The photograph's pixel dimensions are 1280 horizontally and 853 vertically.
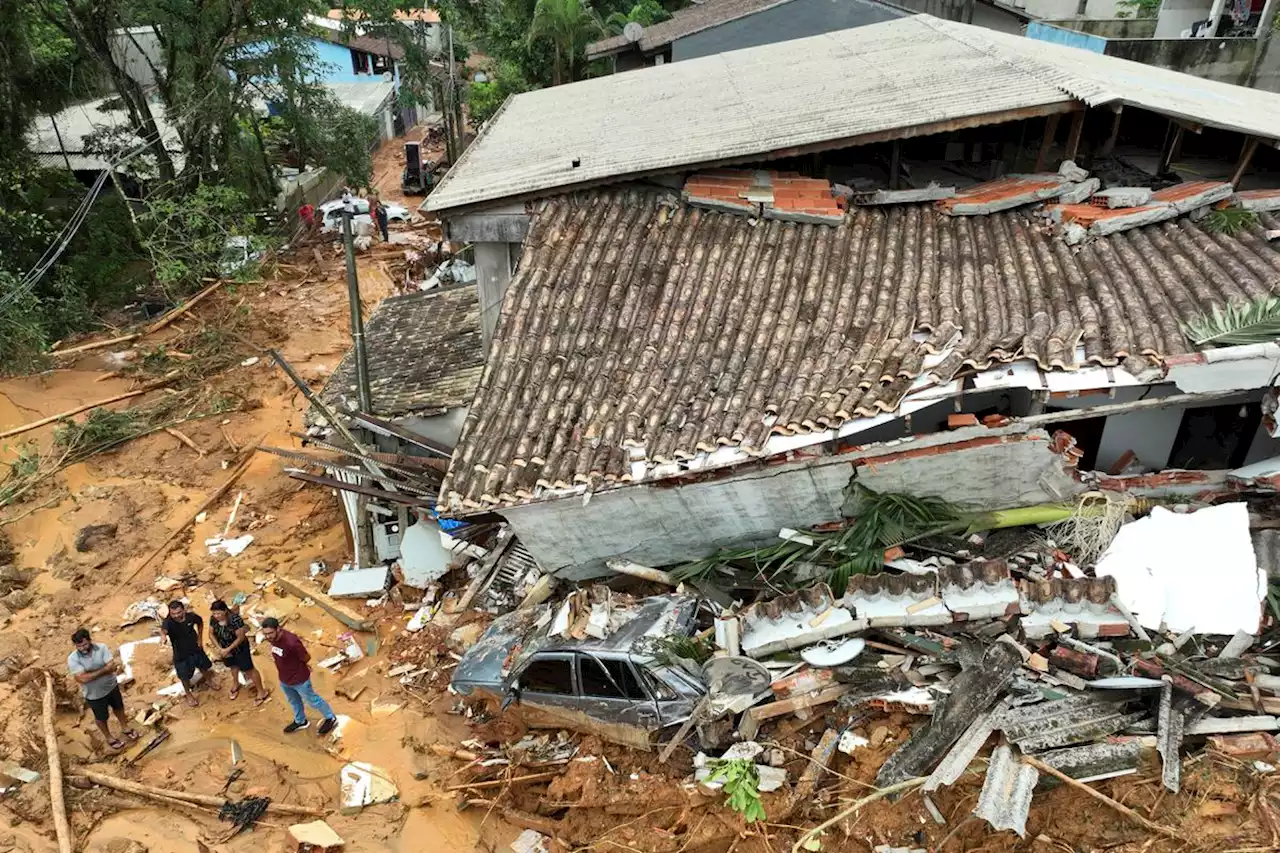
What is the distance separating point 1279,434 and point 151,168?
25313 mm

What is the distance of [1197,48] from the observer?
1892cm

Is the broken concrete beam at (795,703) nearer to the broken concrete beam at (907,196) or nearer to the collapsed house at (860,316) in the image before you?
the collapsed house at (860,316)

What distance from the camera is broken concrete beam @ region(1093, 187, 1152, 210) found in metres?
8.42

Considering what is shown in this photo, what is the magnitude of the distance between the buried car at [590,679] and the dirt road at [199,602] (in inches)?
33.1

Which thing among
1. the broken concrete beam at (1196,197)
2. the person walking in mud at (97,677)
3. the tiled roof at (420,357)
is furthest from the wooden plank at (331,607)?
the broken concrete beam at (1196,197)

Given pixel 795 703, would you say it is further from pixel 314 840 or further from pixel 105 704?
pixel 105 704

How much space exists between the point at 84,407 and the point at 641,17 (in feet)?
83.3

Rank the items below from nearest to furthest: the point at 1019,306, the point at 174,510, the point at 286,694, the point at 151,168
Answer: the point at 1019,306, the point at 286,694, the point at 174,510, the point at 151,168

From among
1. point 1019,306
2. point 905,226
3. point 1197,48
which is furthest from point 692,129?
point 1197,48

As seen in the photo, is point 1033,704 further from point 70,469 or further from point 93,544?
point 70,469

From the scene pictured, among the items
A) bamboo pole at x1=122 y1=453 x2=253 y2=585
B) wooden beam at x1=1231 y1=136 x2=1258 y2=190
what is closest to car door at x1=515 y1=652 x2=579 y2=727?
bamboo pole at x1=122 y1=453 x2=253 y2=585

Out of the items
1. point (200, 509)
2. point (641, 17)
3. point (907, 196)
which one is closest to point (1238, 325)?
point (907, 196)

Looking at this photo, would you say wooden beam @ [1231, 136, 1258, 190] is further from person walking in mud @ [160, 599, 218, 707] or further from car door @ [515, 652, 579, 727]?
person walking in mud @ [160, 599, 218, 707]

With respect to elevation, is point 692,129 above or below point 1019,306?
above
